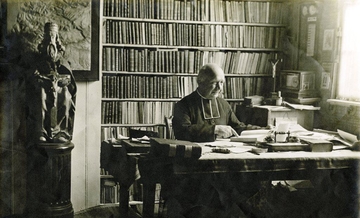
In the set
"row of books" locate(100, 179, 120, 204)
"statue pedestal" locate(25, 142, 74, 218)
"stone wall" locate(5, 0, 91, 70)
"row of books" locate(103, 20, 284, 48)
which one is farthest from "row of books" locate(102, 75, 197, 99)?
"statue pedestal" locate(25, 142, 74, 218)

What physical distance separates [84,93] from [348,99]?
7.88ft

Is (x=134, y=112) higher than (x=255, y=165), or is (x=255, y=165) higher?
(x=134, y=112)

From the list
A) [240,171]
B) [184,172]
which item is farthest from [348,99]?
[184,172]

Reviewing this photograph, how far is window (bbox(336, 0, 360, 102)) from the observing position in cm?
408

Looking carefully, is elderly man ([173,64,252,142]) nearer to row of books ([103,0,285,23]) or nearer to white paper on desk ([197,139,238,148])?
white paper on desk ([197,139,238,148])

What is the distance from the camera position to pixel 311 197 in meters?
3.28

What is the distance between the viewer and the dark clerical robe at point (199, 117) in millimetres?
3408

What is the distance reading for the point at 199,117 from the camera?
3.90m

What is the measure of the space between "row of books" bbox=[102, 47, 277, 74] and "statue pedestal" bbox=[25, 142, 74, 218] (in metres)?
1.18

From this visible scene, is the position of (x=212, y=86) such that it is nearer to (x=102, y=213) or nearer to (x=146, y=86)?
(x=146, y=86)

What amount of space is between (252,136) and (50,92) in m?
1.55

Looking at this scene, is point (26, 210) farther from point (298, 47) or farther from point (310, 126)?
point (298, 47)

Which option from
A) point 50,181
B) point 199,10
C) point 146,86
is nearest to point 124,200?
point 50,181

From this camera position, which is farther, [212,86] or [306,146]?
[212,86]
